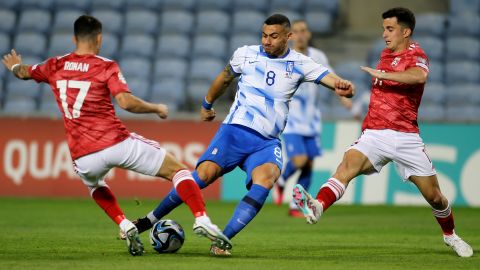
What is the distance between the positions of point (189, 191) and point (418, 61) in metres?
2.31

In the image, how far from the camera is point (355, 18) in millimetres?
19953

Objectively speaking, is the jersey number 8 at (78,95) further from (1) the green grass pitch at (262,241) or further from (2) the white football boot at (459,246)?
(2) the white football boot at (459,246)

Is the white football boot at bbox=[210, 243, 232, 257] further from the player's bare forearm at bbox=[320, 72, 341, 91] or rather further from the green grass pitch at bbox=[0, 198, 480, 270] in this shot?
the player's bare forearm at bbox=[320, 72, 341, 91]

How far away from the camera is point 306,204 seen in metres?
7.98

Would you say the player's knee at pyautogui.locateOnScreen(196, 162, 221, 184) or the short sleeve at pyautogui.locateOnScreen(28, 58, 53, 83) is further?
the player's knee at pyautogui.locateOnScreen(196, 162, 221, 184)

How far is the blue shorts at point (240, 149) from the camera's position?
8445 mm

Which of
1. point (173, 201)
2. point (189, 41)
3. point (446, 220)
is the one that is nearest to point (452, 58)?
point (189, 41)

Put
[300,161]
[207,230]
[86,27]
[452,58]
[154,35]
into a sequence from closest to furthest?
[207,230]
[86,27]
[300,161]
[452,58]
[154,35]

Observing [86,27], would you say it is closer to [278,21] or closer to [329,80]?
[278,21]

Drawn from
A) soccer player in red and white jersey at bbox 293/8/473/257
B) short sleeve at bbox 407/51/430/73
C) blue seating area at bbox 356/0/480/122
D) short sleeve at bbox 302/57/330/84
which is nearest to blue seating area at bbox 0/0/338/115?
blue seating area at bbox 356/0/480/122

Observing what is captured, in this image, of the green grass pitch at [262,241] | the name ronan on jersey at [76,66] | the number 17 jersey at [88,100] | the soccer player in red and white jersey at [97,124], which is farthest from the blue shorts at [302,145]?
the name ronan on jersey at [76,66]

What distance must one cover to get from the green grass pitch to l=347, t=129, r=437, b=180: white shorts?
30.0 inches

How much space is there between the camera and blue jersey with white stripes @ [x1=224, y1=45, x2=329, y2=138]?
8.52 metres

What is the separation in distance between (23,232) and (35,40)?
9.19m
